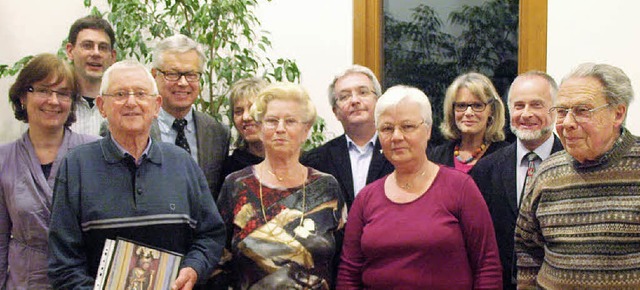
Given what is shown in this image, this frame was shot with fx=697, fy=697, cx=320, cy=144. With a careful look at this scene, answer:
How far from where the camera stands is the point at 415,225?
7.87ft

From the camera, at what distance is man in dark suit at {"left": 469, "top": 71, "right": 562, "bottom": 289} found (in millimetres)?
2840

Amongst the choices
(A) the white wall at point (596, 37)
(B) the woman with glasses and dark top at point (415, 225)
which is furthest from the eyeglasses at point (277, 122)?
(A) the white wall at point (596, 37)

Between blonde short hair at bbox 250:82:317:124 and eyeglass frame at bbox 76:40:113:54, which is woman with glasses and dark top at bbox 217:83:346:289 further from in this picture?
eyeglass frame at bbox 76:40:113:54

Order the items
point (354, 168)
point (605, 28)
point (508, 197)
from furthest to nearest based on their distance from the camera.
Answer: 1. point (605, 28)
2. point (354, 168)
3. point (508, 197)

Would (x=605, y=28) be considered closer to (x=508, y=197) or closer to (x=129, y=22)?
(x=508, y=197)

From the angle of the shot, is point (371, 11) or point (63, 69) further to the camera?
point (371, 11)

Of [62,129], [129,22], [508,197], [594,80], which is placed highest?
[129,22]

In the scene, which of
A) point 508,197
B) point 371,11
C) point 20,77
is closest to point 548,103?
point 508,197

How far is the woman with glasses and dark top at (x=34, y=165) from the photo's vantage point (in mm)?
2531

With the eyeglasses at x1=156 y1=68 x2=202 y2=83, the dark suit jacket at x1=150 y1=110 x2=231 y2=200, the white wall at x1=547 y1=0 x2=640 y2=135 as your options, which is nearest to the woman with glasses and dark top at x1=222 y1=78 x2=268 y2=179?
the dark suit jacket at x1=150 y1=110 x2=231 y2=200

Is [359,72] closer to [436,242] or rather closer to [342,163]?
[342,163]

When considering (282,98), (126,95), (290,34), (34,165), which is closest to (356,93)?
(282,98)

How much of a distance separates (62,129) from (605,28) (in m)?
2.88

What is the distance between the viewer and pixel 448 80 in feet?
14.3
